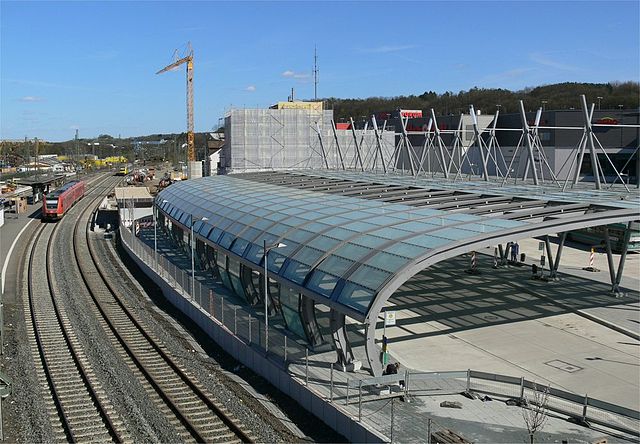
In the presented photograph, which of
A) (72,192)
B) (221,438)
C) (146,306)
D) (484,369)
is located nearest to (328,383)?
(221,438)

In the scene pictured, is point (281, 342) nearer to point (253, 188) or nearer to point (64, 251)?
point (253, 188)

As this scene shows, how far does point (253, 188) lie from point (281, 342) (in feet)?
62.2

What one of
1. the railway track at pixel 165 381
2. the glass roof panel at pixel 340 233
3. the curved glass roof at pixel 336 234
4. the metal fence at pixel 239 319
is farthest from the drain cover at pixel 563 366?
the railway track at pixel 165 381

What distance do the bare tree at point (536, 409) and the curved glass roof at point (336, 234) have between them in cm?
510

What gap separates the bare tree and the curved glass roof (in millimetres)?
5096

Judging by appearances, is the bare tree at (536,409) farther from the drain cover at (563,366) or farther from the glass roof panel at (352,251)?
the glass roof panel at (352,251)

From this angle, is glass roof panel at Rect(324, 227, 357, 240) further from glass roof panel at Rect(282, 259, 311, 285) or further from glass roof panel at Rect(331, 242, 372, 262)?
glass roof panel at Rect(282, 259, 311, 285)

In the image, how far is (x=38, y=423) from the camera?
1839cm

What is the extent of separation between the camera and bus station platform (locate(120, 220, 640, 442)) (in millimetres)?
17031

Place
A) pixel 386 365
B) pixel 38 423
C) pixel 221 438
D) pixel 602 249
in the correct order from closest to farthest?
pixel 221 438 < pixel 38 423 < pixel 386 365 < pixel 602 249

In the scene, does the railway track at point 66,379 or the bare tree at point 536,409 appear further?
the railway track at point 66,379

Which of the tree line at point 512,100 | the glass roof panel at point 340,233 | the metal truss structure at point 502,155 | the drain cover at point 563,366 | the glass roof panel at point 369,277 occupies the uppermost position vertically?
the tree line at point 512,100

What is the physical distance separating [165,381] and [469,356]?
35.3 feet

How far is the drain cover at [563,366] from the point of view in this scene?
21969mm
